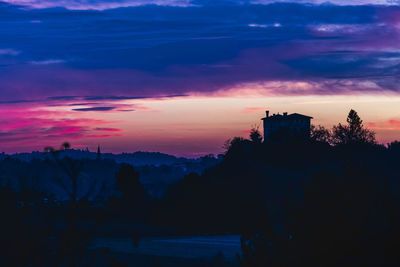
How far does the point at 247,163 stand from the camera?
72625mm

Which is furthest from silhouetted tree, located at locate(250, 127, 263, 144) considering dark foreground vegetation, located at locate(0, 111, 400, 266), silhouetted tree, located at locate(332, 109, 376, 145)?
dark foreground vegetation, located at locate(0, 111, 400, 266)

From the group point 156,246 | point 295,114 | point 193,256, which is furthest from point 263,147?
point 193,256

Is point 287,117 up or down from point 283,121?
up

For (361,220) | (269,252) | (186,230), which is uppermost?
(361,220)

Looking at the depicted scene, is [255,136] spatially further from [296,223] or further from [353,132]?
[296,223]

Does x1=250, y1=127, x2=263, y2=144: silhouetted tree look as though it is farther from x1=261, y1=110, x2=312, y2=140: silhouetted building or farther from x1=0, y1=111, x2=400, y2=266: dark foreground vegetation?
x1=0, y1=111, x2=400, y2=266: dark foreground vegetation

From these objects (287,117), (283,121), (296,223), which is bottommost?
(296,223)

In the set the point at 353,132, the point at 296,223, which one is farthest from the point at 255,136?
the point at 296,223

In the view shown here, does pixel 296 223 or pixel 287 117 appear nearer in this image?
pixel 296 223

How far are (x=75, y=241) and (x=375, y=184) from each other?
754cm

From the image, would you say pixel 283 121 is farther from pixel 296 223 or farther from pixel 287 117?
pixel 296 223

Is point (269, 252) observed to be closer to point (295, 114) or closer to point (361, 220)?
point (361, 220)

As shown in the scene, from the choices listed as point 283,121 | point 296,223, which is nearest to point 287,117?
point 283,121

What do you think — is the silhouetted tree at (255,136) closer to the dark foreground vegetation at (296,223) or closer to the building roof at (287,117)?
the building roof at (287,117)
